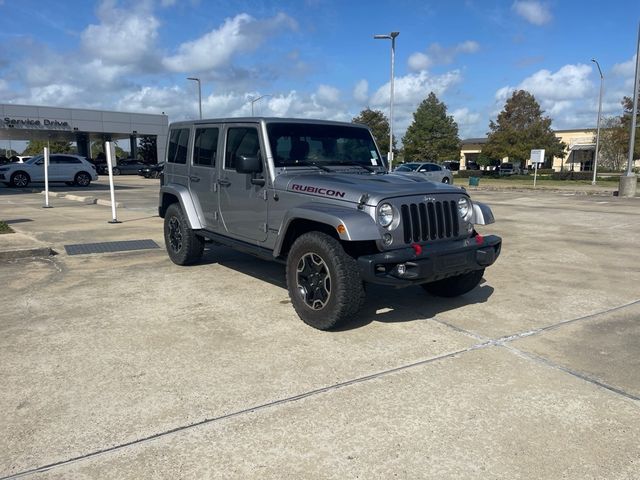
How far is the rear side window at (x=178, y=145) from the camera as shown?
700cm

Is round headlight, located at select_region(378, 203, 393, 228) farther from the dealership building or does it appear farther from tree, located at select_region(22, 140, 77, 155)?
tree, located at select_region(22, 140, 77, 155)

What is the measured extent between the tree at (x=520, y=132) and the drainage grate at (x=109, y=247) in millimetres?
44707

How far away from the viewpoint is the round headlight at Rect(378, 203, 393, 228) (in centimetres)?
441

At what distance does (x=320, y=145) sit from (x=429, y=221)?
166 centimetres

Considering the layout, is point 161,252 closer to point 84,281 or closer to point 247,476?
point 84,281

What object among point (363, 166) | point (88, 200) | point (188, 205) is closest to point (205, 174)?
point (188, 205)

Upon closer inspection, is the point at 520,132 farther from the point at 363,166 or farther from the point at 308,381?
the point at 308,381

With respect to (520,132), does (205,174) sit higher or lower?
lower

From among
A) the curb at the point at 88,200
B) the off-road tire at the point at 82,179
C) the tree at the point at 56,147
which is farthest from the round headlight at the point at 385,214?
the tree at the point at 56,147

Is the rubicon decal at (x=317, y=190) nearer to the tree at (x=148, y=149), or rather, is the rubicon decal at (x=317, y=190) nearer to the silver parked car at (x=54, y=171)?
the silver parked car at (x=54, y=171)

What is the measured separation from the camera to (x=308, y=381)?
3.68 m

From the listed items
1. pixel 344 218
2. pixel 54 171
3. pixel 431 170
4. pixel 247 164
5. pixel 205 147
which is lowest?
pixel 54 171

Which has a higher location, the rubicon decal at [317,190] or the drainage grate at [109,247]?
the rubicon decal at [317,190]

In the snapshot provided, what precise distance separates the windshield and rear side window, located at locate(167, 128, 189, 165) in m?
1.93
